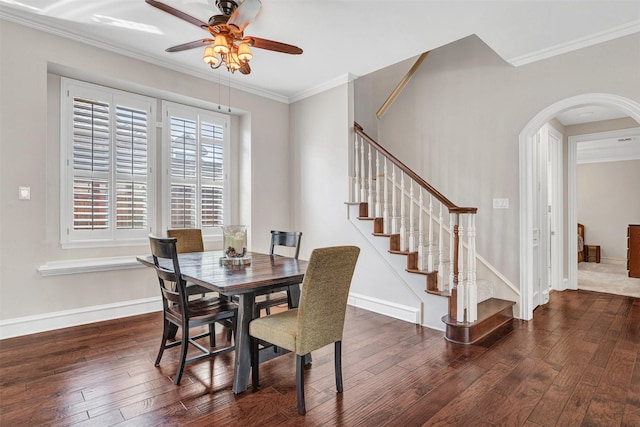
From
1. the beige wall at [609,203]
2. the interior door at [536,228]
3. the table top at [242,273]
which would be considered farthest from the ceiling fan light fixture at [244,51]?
the beige wall at [609,203]

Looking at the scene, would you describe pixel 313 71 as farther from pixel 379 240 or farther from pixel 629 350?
pixel 629 350

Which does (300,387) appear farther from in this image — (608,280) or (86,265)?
(608,280)

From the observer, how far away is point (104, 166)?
380 centimetres

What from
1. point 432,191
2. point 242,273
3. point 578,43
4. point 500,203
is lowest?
point 242,273

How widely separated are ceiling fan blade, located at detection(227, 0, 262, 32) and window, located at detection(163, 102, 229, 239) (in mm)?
2301

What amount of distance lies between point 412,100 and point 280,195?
7.96 feet

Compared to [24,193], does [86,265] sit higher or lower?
lower

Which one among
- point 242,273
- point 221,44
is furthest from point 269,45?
point 242,273

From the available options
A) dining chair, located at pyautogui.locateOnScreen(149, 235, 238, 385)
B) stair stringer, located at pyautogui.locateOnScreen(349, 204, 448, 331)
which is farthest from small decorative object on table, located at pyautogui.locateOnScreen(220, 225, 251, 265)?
stair stringer, located at pyautogui.locateOnScreen(349, 204, 448, 331)

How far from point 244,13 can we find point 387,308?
3259 millimetres

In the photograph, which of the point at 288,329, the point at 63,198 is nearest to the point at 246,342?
the point at 288,329

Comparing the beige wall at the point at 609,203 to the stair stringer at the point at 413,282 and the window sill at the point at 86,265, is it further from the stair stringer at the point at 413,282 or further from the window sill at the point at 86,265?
the window sill at the point at 86,265

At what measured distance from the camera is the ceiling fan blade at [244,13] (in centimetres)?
215

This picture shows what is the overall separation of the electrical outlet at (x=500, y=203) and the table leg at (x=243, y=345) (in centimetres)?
311
